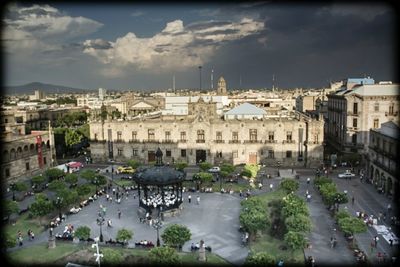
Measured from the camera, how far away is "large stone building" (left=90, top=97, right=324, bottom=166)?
54.9 meters

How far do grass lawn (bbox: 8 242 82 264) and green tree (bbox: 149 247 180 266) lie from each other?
8104mm

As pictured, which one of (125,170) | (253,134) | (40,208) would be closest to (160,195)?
(40,208)

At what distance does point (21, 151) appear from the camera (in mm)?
49594

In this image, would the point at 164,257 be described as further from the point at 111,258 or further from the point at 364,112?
the point at 364,112

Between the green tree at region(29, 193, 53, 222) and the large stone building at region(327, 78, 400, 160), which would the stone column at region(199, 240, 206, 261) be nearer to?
the green tree at region(29, 193, 53, 222)

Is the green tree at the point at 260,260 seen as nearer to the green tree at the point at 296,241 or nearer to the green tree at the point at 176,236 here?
the green tree at the point at 296,241

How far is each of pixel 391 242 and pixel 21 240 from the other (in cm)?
2766

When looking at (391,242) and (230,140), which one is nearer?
(391,242)

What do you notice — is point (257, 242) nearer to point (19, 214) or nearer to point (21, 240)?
point (21, 240)

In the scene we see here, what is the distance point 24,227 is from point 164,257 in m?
16.7

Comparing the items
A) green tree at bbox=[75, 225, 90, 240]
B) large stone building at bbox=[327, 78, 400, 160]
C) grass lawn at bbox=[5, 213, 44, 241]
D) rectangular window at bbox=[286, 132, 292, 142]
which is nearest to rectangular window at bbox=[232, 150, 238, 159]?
rectangular window at bbox=[286, 132, 292, 142]

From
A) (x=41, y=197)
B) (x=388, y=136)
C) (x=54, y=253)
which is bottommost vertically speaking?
(x=54, y=253)

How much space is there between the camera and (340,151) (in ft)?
196

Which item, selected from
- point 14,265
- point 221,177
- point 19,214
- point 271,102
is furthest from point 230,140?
point 271,102
